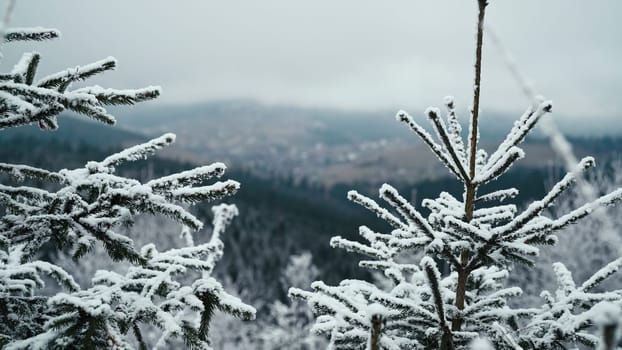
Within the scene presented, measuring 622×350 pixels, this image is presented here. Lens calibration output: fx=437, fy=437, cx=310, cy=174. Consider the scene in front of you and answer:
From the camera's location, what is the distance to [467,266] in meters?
3.24

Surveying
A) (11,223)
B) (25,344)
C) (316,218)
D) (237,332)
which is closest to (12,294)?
(11,223)

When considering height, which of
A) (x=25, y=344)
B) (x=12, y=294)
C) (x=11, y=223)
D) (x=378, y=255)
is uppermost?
(x=378, y=255)

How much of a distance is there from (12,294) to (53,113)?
1.35 metres

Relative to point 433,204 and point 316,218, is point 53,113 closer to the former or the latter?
point 433,204

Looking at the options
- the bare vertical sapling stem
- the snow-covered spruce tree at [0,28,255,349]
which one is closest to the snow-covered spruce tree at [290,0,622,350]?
the bare vertical sapling stem

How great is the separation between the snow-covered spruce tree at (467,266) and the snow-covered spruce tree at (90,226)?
0.82m

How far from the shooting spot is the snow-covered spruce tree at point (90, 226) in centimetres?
237

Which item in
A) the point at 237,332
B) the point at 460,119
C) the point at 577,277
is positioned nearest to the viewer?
the point at 460,119

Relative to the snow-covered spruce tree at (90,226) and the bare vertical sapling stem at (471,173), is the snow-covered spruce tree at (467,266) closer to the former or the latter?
the bare vertical sapling stem at (471,173)

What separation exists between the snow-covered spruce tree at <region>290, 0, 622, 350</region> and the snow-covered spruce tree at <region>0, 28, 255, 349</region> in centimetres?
82

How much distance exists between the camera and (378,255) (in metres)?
3.59

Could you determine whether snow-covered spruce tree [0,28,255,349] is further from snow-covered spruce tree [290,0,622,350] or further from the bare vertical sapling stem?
the bare vertical sapling stem

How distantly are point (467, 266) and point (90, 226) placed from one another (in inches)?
102

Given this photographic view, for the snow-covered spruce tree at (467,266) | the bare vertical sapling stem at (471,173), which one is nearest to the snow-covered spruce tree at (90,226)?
the snow-covered spruce tree at (467,266)
